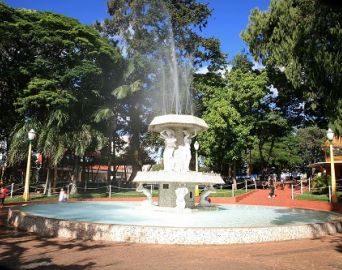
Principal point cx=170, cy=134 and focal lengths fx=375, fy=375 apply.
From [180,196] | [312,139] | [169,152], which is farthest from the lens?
[312,139]

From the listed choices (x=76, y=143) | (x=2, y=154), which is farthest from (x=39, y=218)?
(x=2, y=154)

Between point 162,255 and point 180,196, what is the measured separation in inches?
271

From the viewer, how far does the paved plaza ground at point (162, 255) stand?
6.93m

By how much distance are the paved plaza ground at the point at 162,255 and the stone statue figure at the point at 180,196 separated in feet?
18.8

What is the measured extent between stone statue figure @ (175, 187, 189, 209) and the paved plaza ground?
225 inches

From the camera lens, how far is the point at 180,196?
14.7 metres

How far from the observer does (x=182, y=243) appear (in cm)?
893

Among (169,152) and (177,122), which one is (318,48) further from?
(169,152)

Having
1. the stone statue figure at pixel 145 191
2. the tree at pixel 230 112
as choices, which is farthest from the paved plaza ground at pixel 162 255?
the tree at pixel 230 112

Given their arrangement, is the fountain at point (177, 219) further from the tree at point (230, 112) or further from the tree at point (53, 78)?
the tree at point (230, 112)

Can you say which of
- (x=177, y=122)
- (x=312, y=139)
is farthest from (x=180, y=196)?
(x=312, y=139)

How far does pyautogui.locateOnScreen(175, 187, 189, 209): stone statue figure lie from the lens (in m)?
14.6

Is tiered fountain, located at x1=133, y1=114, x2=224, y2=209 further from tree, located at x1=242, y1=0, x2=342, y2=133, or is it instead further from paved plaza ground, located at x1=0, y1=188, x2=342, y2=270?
paved plaza ground, located at x1=0, y1=188, x2=342, y2=270

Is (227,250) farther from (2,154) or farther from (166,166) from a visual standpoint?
(2,154)
